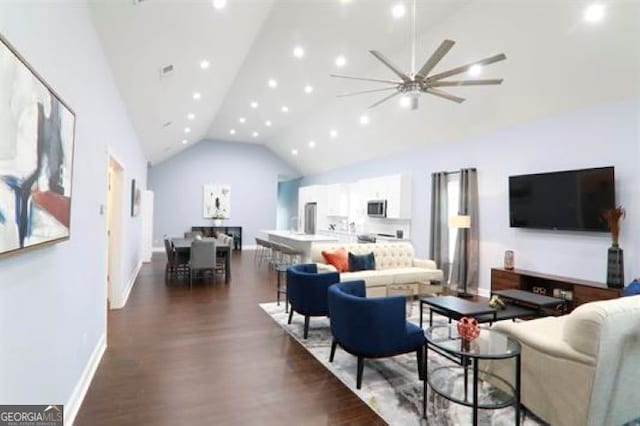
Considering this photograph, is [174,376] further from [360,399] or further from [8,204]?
[8,204]

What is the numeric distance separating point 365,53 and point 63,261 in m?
5.38

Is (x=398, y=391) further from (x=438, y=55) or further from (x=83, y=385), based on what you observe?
(x=438, y=55)

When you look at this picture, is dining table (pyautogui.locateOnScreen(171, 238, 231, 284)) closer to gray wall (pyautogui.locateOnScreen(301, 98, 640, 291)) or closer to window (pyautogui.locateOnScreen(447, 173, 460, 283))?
gray wall (pyautogui.locateOnScreen(301, 98, 640, 291))

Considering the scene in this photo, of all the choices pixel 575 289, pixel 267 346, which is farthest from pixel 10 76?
pixel 575 289

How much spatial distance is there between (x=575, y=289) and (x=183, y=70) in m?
6.23

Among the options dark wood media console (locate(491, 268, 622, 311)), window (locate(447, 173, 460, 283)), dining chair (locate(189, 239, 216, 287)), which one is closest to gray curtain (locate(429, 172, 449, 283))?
window (locate(447, 173, 460, 283))

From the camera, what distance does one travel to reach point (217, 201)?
1334 centimetres

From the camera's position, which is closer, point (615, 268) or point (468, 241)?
point (615, 268)

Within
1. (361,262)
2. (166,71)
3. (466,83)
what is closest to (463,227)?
(361,262)

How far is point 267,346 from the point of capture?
3.97 meters

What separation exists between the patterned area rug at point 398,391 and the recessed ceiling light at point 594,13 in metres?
4.11

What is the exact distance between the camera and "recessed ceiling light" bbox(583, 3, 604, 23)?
3756 millimetres

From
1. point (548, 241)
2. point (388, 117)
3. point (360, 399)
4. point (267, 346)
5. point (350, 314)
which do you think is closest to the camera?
point (360, 399)

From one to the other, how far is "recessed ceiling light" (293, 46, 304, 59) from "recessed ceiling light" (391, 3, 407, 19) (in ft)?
5.75
